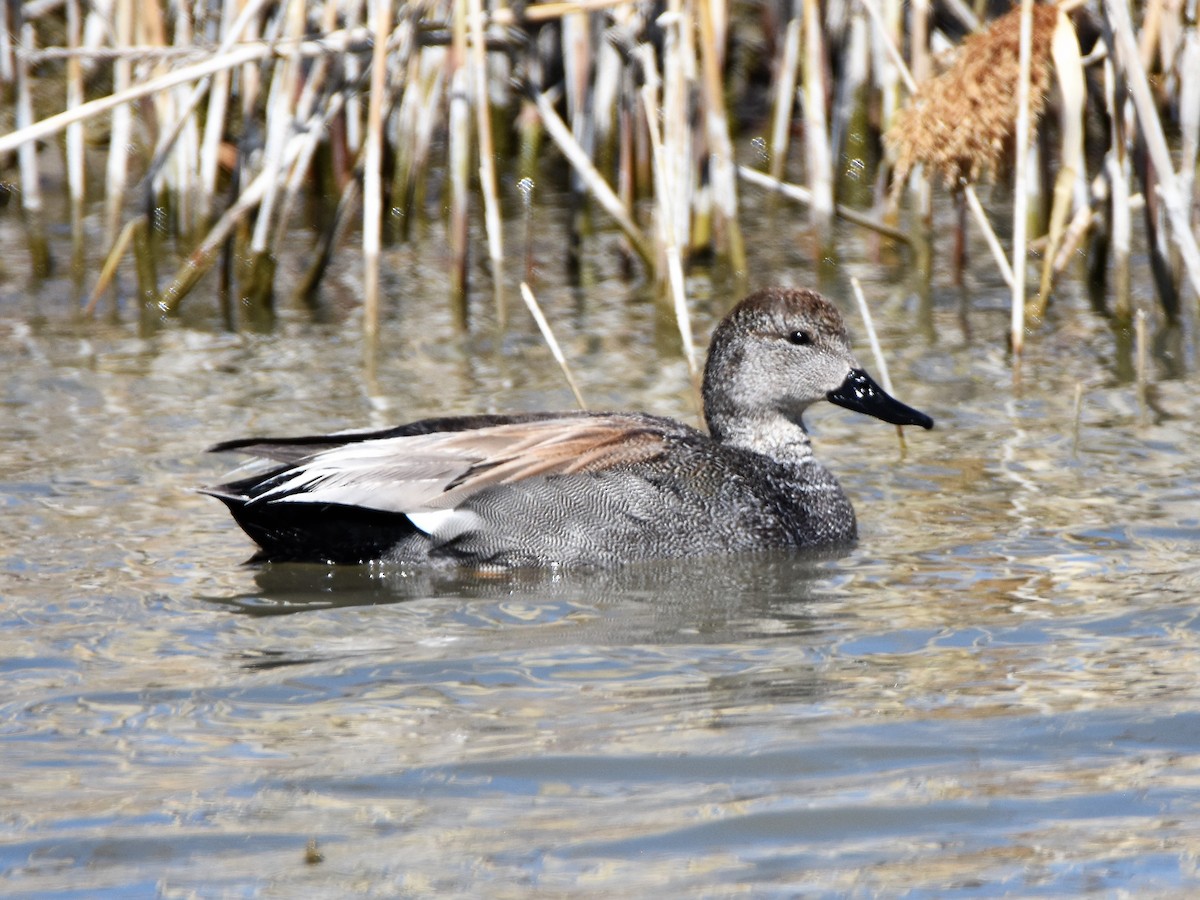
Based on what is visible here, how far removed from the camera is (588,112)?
9.26m

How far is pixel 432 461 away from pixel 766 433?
127 cm

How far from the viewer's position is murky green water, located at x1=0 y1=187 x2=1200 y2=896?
3.38m

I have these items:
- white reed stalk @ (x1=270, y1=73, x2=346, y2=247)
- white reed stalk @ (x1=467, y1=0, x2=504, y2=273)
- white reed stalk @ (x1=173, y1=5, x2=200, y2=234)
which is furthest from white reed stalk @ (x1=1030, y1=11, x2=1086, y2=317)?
white reed stalk @ (x1=173, y1=5, x2=200, y2=234)

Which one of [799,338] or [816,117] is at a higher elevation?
[816,117]

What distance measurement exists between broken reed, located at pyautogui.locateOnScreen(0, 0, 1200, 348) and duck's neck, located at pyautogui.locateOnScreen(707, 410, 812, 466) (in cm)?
43

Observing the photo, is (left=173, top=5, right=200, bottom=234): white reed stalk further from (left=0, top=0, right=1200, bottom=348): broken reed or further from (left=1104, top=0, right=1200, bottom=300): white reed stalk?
(left=1104, top=0, right=1200, bottom=300): white reed stalk

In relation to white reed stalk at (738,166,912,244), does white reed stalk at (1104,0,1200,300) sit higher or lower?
higher

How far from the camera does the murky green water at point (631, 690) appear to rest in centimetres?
338

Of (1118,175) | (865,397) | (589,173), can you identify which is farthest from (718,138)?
(865,397)

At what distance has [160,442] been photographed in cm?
680

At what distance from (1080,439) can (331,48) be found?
11.8ft

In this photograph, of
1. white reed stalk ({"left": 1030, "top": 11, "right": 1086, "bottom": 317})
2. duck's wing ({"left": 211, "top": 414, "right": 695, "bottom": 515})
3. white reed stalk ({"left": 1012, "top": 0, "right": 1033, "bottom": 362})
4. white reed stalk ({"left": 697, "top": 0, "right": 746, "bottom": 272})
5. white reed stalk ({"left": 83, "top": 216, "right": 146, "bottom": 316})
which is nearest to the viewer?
duck's wing ({"left": 211, "top": 414, "right": 695, "bottom": 515})

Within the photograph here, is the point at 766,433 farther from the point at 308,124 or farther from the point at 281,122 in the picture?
the point at 281,122

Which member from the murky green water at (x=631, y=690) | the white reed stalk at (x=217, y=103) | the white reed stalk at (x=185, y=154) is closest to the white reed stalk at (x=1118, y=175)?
the murky green water at (x=631, y=690)
